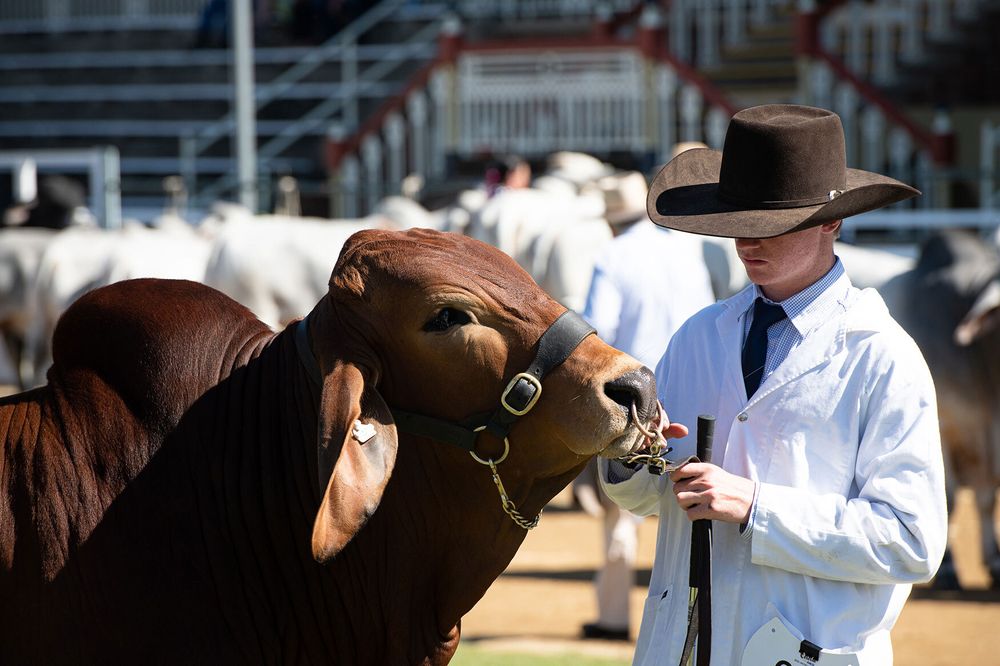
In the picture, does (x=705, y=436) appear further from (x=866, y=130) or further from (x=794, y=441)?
(x=866, y=130)

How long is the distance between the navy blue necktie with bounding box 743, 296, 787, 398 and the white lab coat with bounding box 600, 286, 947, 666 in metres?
0.03

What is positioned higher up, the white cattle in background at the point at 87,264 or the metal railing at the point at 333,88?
the metal railing at the point at 333,88

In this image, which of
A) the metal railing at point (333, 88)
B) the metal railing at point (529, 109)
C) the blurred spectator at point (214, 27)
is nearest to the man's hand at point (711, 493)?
the metal railing at point (529, 109)

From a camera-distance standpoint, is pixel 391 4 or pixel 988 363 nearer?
pixel 988 363

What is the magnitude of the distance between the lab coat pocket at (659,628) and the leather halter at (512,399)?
1.78 ft

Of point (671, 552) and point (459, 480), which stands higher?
point (459, 480)

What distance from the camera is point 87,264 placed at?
37.5 feet

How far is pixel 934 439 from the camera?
288 cm

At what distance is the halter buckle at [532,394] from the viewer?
2.78m

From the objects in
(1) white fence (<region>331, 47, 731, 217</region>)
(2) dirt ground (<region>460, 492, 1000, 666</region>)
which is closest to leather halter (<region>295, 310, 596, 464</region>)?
(2) dirt ground (<region>460, 492, 1000, 666</region>)

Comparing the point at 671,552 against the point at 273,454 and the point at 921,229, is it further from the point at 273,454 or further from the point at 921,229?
the point at 921,229

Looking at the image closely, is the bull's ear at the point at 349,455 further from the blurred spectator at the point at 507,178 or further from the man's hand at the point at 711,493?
the blurred spectator at the point at 507,178

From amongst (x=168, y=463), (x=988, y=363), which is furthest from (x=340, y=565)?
(x=988, y=363)

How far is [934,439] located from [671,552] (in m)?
0.62
